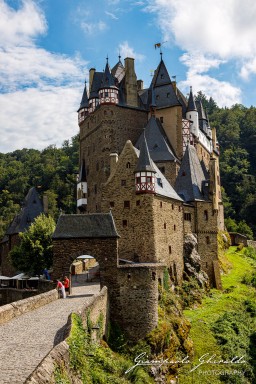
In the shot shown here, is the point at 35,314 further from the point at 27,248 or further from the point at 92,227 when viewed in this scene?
the point at 27,248

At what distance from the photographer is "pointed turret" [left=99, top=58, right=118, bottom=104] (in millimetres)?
57344

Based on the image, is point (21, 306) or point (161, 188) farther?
point (161, 188)

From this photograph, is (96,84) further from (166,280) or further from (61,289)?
(61,289)

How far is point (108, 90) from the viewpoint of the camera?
57281mm

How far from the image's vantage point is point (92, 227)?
29688 mm

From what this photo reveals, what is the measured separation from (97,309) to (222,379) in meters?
11.9

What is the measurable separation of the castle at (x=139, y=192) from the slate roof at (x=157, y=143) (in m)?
0.11

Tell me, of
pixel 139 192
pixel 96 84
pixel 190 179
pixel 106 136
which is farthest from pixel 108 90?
pixel 139 192

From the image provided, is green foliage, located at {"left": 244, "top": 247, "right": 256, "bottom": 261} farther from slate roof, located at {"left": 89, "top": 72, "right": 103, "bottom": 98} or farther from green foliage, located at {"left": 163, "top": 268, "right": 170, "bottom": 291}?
green foliage, located at {"left": 163, "top": 268, "right": 170, "bottom": 291}

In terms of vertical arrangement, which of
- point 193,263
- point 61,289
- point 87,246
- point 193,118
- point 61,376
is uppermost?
point 193,118

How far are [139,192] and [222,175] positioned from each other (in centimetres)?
6842

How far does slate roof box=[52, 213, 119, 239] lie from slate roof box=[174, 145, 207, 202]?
19.6 metres

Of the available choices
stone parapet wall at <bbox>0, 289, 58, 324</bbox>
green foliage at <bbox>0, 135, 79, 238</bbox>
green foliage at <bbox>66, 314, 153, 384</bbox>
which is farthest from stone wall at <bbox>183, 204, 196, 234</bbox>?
green foliage at <bbox>0, 135, 79, 238</bbox>

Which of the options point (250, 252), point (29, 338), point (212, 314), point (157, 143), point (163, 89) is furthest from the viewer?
point (250, 252)
